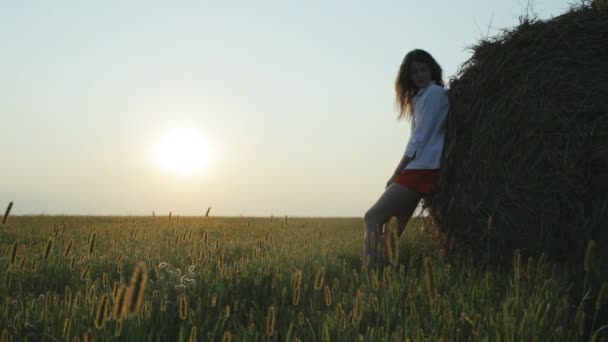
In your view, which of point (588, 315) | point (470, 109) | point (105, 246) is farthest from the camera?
point (105, 246)

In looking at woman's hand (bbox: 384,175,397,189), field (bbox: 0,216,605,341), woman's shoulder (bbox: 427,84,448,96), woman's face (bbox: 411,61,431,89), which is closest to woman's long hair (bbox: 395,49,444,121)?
woman's face (bbox: 411,61,431,89)

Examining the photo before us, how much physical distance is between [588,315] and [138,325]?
3.13 meters

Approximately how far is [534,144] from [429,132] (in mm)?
986

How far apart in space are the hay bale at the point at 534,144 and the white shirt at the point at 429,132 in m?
0.11

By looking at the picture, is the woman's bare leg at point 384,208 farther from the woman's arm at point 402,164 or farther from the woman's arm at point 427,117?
the woman's arm at point 427,117

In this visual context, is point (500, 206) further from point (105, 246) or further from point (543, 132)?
point (105, 246)

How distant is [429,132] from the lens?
17.5 feet

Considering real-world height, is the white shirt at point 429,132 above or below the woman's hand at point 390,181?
above

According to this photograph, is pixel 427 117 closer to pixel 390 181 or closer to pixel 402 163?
pixel 402 163

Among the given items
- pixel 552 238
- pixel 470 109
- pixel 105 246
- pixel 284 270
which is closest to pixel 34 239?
pixel 105 246

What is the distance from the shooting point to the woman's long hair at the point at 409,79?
5895 mm

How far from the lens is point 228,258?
6078 mm

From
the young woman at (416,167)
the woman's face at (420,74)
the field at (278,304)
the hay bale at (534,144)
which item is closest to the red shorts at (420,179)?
the young woman at (416,167)

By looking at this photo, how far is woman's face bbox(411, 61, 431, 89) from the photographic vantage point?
5824 mm
